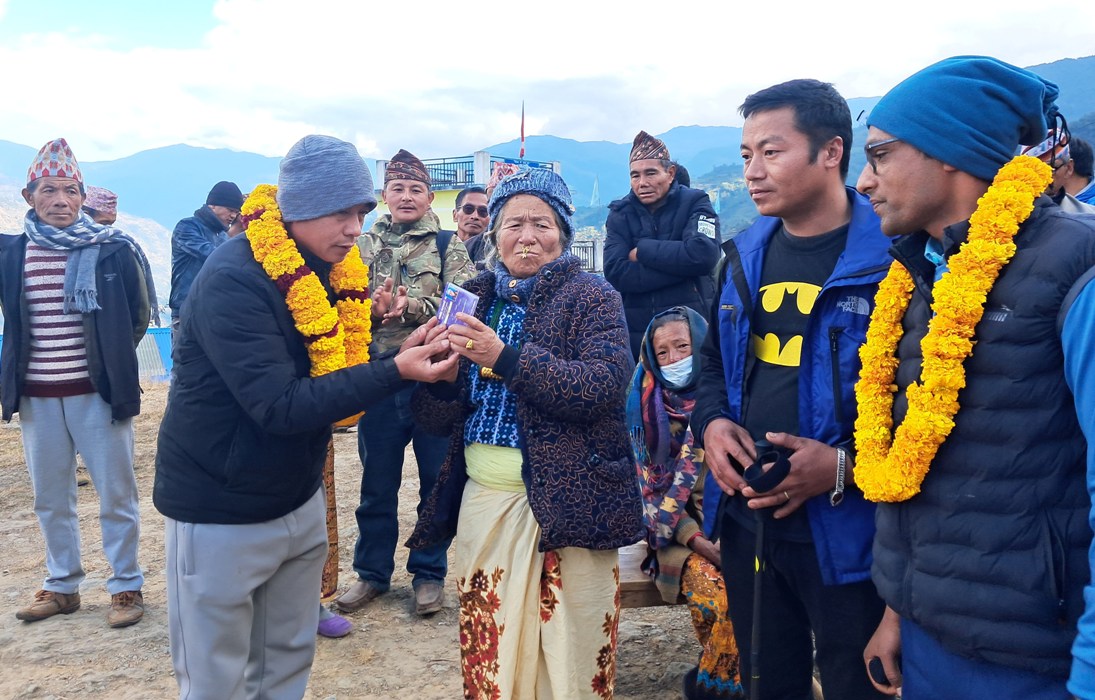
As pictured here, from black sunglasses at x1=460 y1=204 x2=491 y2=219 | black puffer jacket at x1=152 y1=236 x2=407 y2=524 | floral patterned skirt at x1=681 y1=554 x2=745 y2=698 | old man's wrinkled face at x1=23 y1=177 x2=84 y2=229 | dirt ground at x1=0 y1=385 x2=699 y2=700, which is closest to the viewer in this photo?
black puffer jacket at x1=152 y1=236 x2=407 y2=524

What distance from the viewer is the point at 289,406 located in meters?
2.42

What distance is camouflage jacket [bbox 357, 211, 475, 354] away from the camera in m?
4.27

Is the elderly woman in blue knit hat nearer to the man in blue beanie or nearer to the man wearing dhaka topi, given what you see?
the man in blue beanie

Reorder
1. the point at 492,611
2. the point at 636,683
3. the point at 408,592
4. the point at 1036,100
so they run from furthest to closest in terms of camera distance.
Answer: the point at 408,592
the point at 636,683
the point at 492,611
the point at 1036,100

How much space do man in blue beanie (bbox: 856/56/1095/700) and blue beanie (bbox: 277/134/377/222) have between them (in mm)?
1600

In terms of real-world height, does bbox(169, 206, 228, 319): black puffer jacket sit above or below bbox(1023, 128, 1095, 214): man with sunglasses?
below

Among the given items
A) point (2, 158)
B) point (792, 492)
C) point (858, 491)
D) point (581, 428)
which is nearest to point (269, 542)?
point (581, 428)

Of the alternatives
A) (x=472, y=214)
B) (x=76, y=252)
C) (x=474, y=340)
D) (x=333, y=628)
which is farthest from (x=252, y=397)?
(x=472, y=214)

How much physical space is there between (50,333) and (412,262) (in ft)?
6.55

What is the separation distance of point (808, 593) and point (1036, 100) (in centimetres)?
141

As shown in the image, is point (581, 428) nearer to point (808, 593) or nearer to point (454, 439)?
point (454, 439)

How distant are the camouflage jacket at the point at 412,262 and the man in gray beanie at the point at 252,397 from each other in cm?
158

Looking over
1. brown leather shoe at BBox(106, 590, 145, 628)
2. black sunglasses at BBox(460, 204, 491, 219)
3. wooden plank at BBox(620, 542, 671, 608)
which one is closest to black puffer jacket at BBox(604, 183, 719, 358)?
black sunglasses at BBox(460, 204, 491, 219)

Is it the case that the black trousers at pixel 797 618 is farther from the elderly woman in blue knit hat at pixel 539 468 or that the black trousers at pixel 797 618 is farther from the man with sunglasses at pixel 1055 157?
the man with sunglasses at pixel 1055 157
